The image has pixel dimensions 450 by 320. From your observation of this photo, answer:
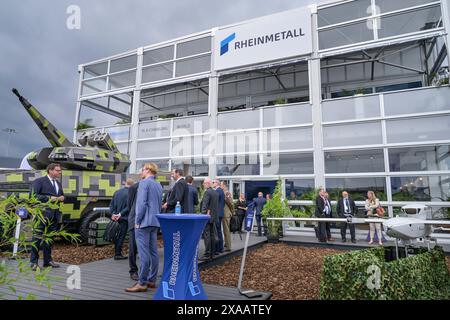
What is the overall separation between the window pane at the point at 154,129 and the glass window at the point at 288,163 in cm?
524

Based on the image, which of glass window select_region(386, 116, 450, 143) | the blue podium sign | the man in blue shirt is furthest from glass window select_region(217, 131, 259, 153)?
the blue podium sign

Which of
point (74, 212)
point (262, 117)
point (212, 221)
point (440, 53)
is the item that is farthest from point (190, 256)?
point (440, 53)

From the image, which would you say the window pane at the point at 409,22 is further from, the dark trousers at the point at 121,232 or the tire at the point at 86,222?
the tire at the point at 86,222

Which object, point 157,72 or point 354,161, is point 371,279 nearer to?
point 354,161

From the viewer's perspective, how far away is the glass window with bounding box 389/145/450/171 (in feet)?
31.6

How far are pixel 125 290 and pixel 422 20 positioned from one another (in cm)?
1301

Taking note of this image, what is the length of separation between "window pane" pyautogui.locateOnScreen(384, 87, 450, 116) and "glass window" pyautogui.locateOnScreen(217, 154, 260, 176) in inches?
212

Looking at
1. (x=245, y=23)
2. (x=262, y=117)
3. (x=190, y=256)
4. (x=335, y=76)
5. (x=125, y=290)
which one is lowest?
(x=125, y=290)

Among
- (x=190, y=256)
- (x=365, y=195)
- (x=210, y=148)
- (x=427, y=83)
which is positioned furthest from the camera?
(x=210, y=148)

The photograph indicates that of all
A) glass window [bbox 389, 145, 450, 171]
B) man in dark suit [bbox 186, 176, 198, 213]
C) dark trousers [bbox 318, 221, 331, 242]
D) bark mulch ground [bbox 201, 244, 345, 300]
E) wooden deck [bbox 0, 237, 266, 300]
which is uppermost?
glass window [bbox 389, 145, 450, 171]

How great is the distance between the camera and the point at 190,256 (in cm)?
332

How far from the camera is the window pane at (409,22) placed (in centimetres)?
1060

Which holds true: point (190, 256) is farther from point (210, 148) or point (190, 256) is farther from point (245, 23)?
point (245, 23)

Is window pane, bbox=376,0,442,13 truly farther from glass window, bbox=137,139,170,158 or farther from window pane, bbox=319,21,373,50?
glass window, bbox=137,139,170,158
